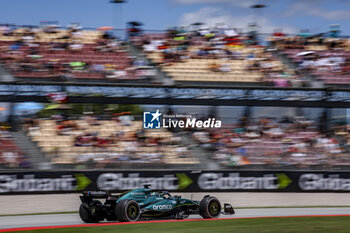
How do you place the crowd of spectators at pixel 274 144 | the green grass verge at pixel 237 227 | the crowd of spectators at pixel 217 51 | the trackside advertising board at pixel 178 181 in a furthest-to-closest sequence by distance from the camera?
the crowd of spectators at pixel 217 51 → the crowd of spectators at pixel 274 144 → the trackside advertising board at pixel 178 181 → the green grass verge at pixel 237 227

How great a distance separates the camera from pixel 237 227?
13.6 meters

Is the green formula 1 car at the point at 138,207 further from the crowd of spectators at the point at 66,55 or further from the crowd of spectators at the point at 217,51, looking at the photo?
the crowd of spectators at the point at 217,51

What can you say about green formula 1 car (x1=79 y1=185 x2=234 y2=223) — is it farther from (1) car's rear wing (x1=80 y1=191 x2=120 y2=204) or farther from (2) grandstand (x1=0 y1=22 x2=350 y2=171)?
(2) grandstand (x1=0 y1=22 x2=350 y2=171)

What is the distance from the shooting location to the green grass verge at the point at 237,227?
12805mm

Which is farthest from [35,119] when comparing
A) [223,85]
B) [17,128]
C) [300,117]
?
[300,117]

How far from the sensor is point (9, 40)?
79.0 feet

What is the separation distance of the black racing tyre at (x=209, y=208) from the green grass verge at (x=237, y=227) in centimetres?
74

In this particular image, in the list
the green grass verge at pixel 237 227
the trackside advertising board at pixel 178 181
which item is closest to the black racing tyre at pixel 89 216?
the green grass verge at pixel 237 227

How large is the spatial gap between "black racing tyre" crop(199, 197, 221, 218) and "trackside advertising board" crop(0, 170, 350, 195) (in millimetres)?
4048

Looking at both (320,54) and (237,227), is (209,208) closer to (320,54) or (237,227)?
(237,227)

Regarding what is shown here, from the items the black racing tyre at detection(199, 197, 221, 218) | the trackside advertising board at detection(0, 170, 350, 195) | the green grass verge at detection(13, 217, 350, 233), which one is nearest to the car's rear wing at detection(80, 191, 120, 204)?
the green grass verge at detection(13, 217, 350, 233)

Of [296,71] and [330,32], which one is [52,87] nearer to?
[296,71]

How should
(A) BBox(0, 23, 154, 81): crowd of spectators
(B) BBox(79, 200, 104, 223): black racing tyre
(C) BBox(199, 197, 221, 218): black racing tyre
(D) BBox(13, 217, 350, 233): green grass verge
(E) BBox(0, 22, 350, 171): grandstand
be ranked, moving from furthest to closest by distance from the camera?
(A) BBox(0, 23, 154, 81): crowd of spectators, (E) BBox(0, 22, 350, 171): grandstand, (C) BBox(199, 197, 221, 218): black racing tyre, (B) BBox(79, 200, 104, 223): black racing tyre, (D) BBox(13, 217, 350, 233): green grass verge

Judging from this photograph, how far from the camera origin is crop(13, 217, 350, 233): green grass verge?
12.8m
